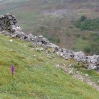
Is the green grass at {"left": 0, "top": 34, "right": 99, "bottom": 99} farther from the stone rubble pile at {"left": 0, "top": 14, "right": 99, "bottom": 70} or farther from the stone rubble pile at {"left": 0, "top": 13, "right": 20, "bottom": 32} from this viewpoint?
the stone rubble pile at {"left": 0, "top": 13, "right": 20, "bottom": 32}

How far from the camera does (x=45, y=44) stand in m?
56.1

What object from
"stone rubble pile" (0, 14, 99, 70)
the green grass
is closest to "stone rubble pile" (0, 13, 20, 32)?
"stone rubble pile" (0, 14, 99, 70)

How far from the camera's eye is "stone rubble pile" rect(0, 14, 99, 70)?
151ft

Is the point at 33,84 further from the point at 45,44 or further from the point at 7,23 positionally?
the point at 7,23

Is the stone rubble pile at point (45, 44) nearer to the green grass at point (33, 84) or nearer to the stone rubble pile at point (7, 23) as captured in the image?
the stone rubble pile at point (7, 23)

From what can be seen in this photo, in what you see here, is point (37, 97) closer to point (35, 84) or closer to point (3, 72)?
point (35, 84)

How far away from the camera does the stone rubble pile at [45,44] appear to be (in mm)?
46062

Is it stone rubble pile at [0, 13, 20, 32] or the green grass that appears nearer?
the green grass

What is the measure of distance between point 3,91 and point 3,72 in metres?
4.34

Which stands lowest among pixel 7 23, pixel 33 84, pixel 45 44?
pixel 45 44

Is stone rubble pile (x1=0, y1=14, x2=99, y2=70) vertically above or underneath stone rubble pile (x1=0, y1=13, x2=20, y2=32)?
underneath

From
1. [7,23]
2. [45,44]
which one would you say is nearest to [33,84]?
[45,44]

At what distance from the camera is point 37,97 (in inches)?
837

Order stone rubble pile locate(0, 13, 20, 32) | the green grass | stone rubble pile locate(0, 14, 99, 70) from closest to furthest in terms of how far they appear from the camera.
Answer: the green grass < stone rubble pile locate(0, 14, 99, 70) < stone rubble pile locate(0, 13, 20, 32)
